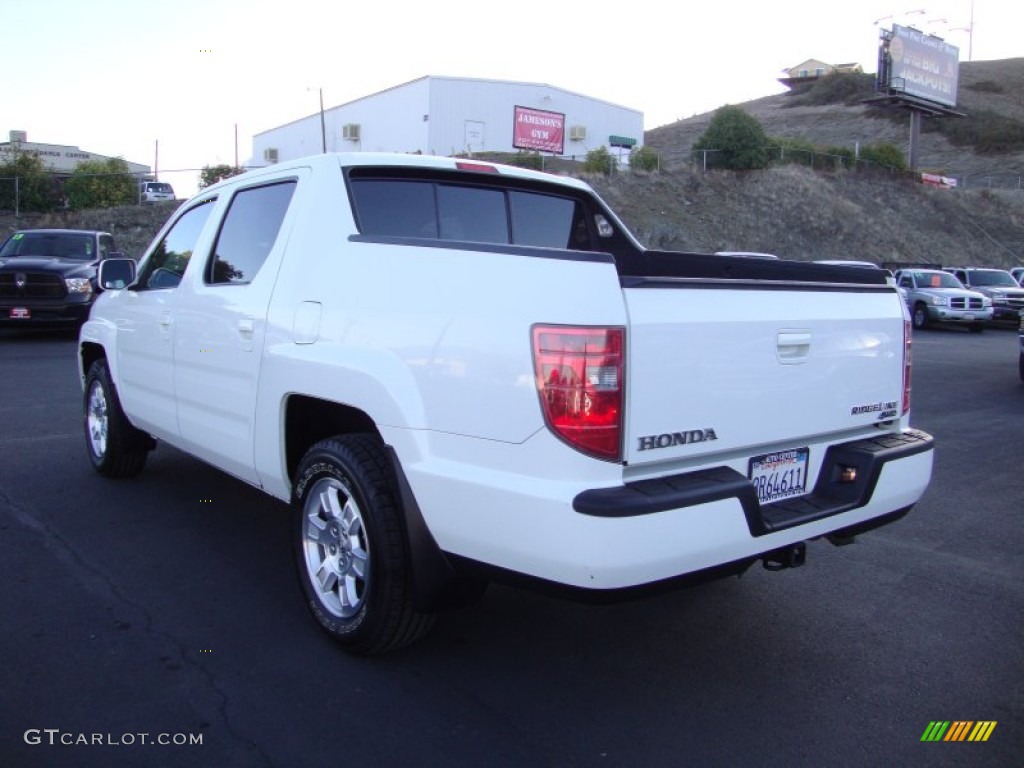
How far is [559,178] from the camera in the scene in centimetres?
509

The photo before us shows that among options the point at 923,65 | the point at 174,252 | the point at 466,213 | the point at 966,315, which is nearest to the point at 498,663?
the point at 466,213

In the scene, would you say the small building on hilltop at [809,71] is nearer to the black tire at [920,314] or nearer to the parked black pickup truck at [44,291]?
the black tire at [920,314]

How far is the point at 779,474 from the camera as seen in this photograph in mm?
3416

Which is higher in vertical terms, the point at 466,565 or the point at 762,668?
the point at 466,565

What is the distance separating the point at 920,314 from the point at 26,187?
2899 cm

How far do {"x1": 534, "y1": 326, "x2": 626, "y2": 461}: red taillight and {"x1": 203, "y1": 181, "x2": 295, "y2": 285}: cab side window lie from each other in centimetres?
192

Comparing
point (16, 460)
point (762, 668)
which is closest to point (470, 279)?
point (762, 668)

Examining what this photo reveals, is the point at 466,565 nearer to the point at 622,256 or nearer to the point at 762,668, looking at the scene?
the point at 762,668

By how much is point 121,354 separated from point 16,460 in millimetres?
1763

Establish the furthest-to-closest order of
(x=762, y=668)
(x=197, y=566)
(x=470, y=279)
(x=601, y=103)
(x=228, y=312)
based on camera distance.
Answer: (x=601, y=103) → (x=197, y=566) → (x=228, y=312) → (x=762, y=668) → (x=470, y=279)

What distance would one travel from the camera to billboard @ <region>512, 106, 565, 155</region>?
142 feet

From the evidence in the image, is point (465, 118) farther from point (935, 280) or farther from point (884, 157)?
point (935, 280)

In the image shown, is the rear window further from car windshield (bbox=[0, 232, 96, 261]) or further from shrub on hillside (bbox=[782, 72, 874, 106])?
shrub on hillside (bbox=[782, 72, 874, 106])

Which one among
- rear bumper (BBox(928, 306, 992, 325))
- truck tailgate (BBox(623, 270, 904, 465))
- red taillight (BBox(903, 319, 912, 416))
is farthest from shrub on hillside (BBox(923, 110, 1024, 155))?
truck tailgate (BBox(623, 270, 904, 465))
